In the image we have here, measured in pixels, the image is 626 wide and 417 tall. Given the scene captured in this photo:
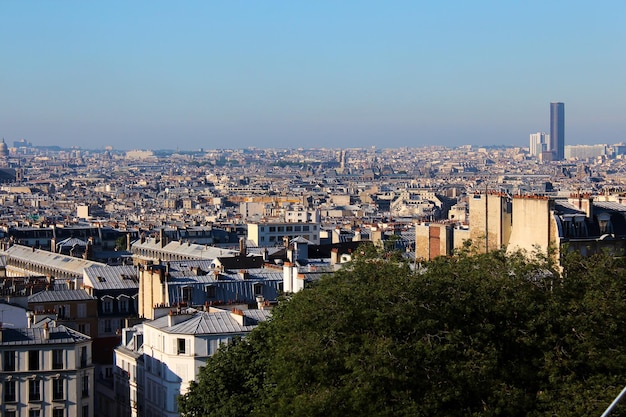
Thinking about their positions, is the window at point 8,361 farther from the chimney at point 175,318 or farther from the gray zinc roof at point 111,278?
the gray zinc roof at point 111,278

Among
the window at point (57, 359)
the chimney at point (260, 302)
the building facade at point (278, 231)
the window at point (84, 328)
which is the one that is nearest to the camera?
the window at point (57, 359)

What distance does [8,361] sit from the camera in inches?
1252

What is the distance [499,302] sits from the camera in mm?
22328

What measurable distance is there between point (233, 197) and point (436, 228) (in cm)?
15767

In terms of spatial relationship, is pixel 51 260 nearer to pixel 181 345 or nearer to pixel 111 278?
pixel 111 278

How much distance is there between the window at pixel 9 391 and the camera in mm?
31734

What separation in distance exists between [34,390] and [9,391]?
50 centimetres

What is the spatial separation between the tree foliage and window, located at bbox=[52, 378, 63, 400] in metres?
8.86

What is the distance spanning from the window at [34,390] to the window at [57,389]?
0.30m

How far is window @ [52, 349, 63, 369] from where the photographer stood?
3219 cm

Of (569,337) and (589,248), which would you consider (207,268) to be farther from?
(569,337)

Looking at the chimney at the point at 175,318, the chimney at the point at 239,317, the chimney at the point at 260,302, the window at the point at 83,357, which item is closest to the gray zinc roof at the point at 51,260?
the chimney at the point at 260,302

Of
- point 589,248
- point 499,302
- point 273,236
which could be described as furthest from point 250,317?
point 273,236

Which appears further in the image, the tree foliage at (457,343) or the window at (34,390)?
the window at (34,390)
